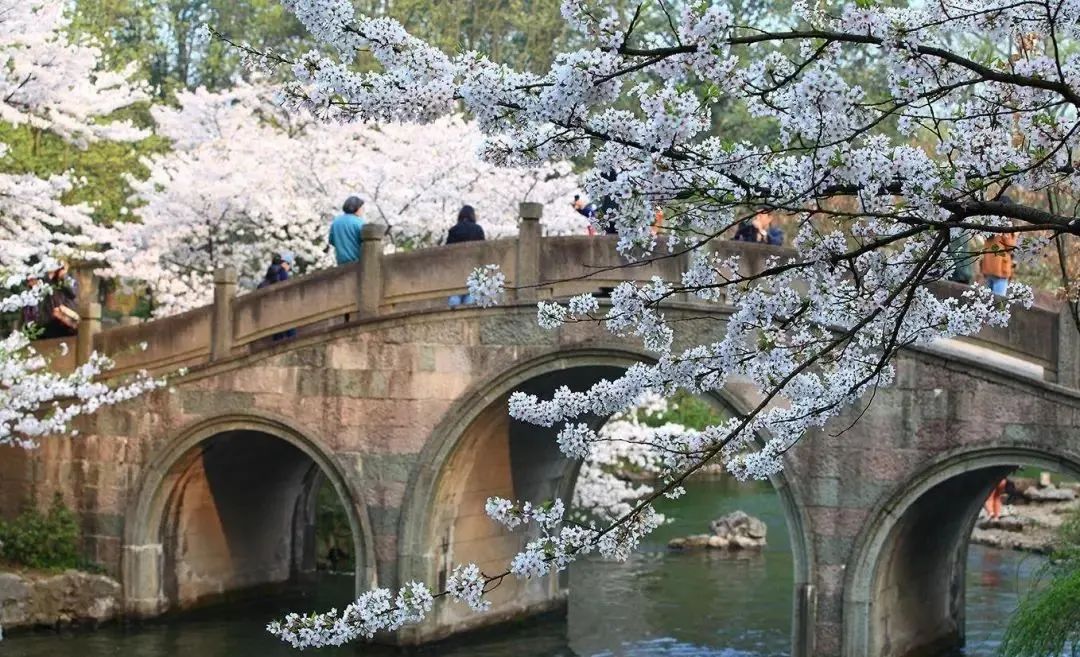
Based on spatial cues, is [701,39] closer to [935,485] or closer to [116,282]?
[935,485]

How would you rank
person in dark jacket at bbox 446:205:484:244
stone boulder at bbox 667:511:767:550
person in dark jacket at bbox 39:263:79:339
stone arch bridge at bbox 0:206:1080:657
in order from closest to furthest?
stone arch bridge at bbox 0:206:1080:657 → person in dark jacket at bbox 446:205:484:244 → person in dark jacket at bbox 39:263:79:339 → stone boulder at bbox 667:511:767:550

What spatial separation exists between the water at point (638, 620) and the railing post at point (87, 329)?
2.86 metres

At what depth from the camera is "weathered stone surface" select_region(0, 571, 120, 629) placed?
16.5m

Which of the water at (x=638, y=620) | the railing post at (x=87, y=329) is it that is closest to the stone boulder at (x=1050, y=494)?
the water at (x=638, y=620)

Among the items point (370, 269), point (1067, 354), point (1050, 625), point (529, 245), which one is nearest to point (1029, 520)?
point (1067, 354)

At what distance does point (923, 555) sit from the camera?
15.3m

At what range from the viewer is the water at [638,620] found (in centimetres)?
1608

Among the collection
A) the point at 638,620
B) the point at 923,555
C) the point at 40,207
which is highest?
the point at 40,207

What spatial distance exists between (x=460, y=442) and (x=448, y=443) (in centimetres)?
16

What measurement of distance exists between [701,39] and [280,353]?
38.2 feet

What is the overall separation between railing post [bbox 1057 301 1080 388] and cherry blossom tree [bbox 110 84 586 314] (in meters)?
9.40

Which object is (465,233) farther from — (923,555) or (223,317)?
(923,555)

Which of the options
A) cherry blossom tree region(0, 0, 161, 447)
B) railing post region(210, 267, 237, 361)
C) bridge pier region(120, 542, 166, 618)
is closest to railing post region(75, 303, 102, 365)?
cherry blossom tree region(0, 0, 161, 447)

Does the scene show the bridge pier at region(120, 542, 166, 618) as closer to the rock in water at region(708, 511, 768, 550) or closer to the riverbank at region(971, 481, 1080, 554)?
the rock in water at region(708, 511, 768, 550)
